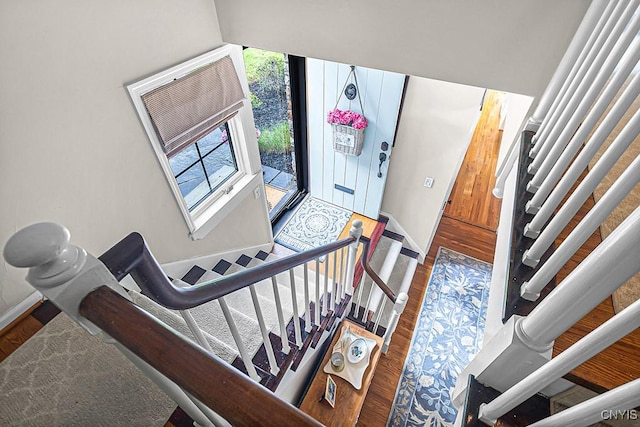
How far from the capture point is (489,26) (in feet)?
5.13

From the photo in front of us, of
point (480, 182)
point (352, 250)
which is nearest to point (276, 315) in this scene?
point (352, 250)

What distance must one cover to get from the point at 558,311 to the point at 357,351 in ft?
6.26

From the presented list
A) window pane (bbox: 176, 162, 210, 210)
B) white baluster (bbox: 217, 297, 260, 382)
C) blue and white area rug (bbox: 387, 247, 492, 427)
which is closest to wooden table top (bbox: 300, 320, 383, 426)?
blue and white area rug (bbox: 387, 247, 492, 427)

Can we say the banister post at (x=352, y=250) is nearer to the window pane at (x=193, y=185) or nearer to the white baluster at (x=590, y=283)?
the white baluster at (x=590, y=283)

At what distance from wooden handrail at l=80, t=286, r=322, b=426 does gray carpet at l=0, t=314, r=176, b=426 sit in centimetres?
87

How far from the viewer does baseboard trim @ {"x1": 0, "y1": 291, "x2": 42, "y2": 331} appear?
150 cm

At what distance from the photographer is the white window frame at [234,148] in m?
1.86

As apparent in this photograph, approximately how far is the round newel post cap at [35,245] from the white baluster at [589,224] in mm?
998

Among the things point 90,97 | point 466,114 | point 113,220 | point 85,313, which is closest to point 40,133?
point 90,97

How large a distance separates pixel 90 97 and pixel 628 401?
7.21ft

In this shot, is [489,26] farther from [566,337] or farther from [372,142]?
[372,142]

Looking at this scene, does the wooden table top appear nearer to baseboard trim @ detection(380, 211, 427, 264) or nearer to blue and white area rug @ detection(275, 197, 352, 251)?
blue and white area rug @ detection(275, 197, 352, 251)

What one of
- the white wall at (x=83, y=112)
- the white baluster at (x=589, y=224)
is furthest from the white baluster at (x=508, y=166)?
the white wall at (x=83, y=112)

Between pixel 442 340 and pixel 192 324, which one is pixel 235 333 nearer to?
pixel 192 324
